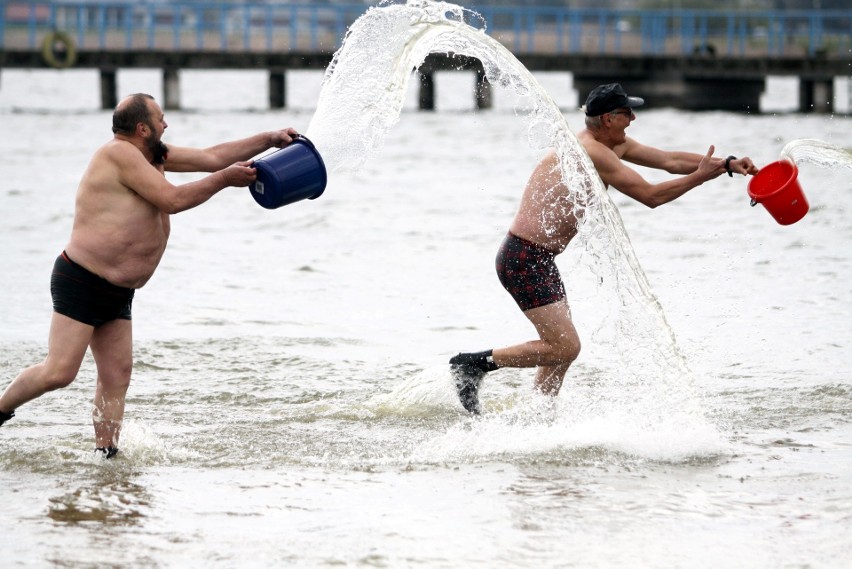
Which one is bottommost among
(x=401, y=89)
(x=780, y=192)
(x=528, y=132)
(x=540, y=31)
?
(x=540, y=31)

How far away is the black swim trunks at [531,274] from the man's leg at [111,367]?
2.12m

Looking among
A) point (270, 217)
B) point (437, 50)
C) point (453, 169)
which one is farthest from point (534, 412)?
point (453, 169)

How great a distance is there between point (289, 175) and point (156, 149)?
64cm

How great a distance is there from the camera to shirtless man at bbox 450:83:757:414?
23.8 ft

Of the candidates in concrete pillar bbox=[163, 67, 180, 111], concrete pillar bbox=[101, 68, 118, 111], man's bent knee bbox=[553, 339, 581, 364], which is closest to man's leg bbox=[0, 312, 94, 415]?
man's bent knee bbox=[553, 339, 581, 364]

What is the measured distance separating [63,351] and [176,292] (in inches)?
269

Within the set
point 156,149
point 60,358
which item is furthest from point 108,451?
point 156,149

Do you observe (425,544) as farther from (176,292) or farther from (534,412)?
(176,292)

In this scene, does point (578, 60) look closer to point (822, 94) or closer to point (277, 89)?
point (822, 94)

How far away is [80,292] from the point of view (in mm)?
6328

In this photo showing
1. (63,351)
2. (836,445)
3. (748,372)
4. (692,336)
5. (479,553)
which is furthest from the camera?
(692,336)

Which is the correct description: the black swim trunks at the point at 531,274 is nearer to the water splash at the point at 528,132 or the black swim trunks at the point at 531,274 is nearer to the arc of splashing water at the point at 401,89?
the water splash at the point at 528,132

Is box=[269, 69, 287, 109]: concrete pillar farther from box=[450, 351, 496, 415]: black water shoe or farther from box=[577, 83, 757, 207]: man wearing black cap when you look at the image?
box=[577, 83, 757, 207]: man wearing black cap

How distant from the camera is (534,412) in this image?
7816 mm
